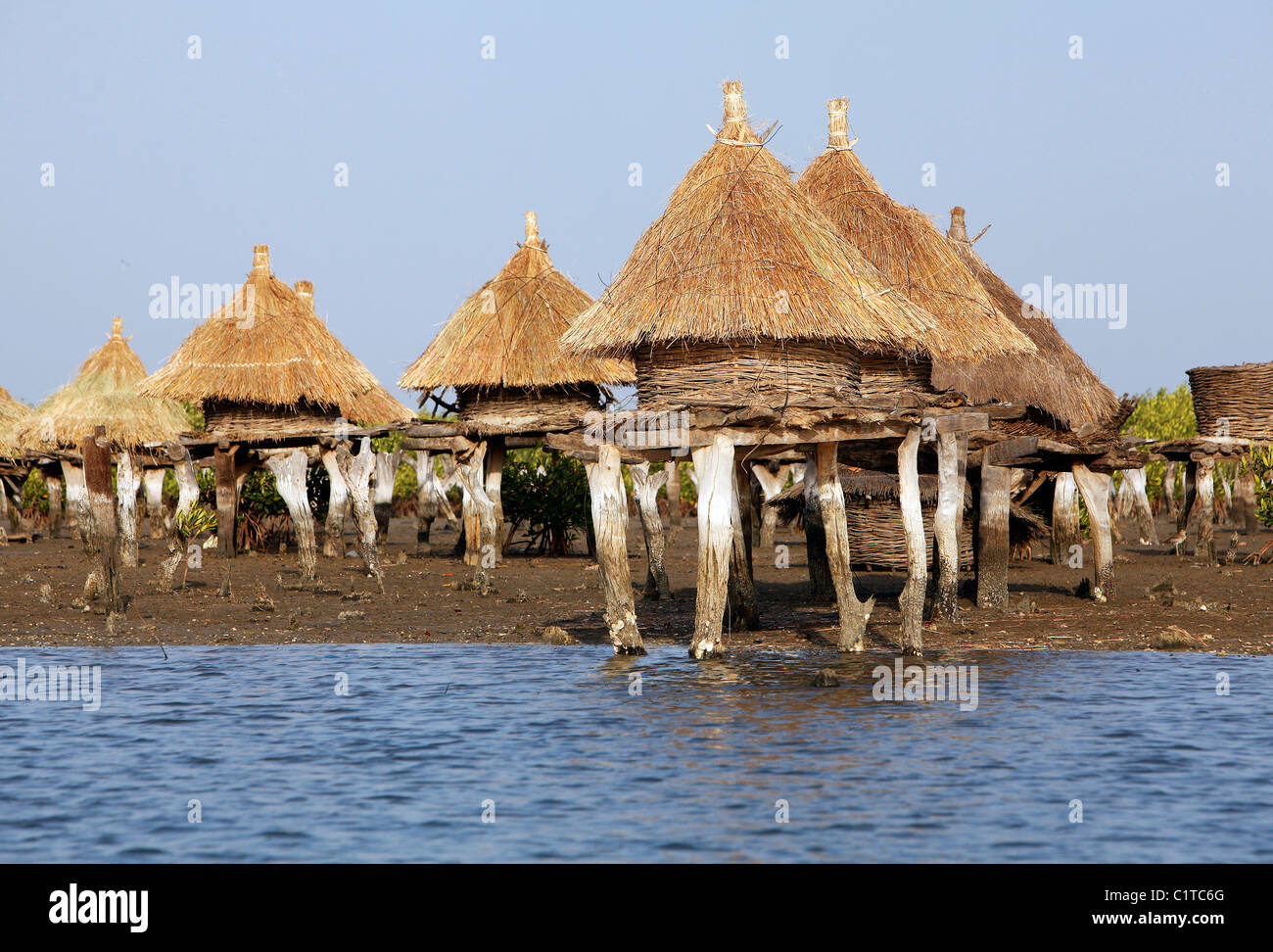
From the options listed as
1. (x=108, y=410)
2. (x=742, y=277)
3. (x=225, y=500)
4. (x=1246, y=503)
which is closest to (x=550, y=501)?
(x=225, y=500)

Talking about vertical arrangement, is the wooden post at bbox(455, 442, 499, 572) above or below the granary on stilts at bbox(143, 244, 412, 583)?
below

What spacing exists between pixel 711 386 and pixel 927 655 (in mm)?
3319

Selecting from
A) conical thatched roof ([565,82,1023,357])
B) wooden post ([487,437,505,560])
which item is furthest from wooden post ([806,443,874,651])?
wooden post ([487,437,505,560])

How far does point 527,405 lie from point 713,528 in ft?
38.2

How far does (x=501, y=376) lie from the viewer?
23844 millimetres

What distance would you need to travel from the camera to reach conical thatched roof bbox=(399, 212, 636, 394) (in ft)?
78.2

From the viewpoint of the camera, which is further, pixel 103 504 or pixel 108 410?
pixel 108 410

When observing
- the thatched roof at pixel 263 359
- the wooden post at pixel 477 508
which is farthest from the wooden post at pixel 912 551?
the thatched roof at pixel 263 359

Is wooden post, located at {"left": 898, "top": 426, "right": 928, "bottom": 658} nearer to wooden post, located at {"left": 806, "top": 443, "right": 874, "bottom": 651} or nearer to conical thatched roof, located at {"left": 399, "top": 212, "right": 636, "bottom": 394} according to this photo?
wooden post, located at {"left": 806, "top": 443, "right": 874, "bottom": 651}

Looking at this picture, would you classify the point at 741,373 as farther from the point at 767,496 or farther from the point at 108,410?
the point at 108,410

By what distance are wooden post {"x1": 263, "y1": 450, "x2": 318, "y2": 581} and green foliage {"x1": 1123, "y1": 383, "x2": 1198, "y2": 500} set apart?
85.5 ft

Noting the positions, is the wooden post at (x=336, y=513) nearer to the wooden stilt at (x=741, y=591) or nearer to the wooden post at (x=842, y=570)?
the wooden stilt at (x=741, y=591)
